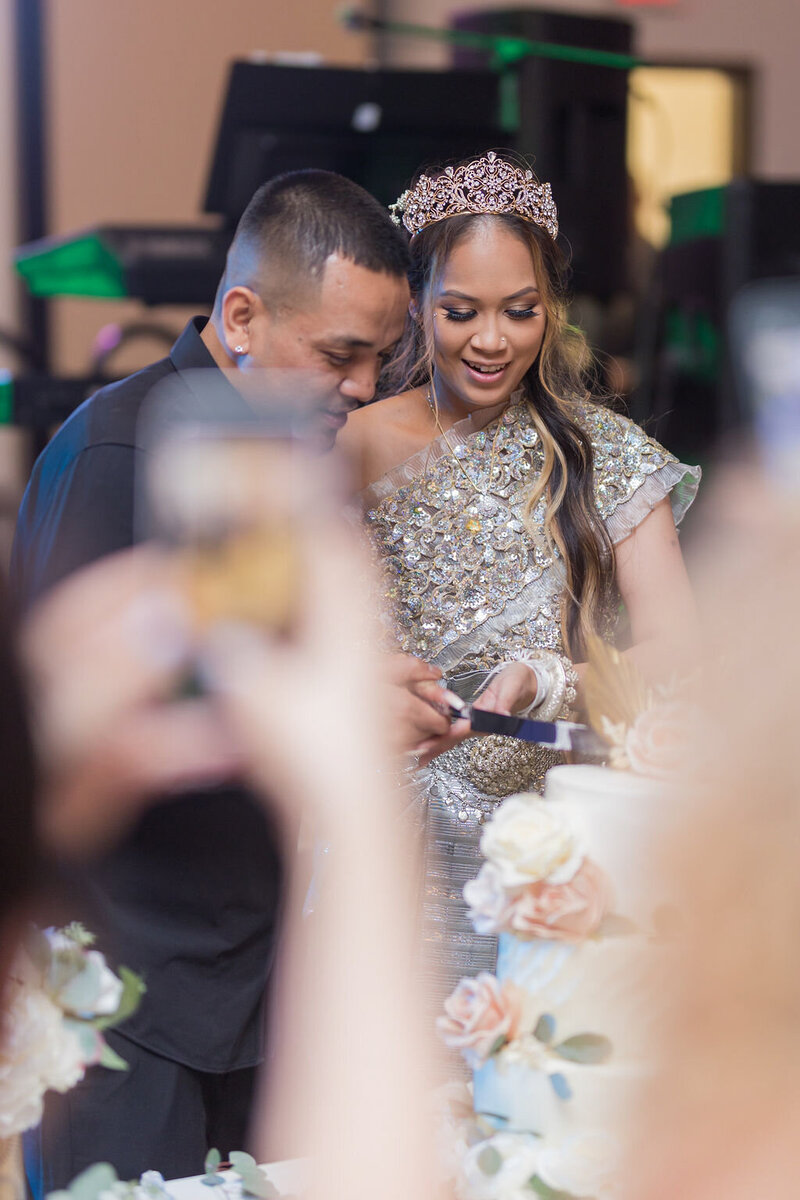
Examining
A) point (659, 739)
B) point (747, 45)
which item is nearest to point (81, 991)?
point (659, 739)

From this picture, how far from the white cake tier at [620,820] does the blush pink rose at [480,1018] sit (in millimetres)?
120

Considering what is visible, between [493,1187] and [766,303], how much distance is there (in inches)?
130

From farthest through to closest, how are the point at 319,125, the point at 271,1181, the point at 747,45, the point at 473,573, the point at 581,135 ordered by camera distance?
the point at 747,45 < the point at 581,135 < the point at 319,125 < the point at 473,573 < the point at 271,1181

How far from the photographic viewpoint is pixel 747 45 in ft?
20.5

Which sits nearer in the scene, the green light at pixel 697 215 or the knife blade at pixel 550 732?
the knife blade at pixel 550 732

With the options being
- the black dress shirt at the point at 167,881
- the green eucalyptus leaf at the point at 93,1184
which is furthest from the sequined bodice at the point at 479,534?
the green eucalyptus leaf at the point at 93,1184

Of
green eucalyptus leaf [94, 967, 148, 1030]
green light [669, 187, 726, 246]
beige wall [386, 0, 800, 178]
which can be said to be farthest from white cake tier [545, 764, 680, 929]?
beige wall [386, 0, 800, 178]

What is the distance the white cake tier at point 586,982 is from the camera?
3.17 feet

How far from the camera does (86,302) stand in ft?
18.8

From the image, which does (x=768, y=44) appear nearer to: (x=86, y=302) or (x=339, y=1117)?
(x=86, y=302)

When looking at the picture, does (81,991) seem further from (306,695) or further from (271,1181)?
(306,695)

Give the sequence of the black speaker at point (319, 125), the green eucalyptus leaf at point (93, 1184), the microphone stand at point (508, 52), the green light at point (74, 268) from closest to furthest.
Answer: the green eucalyptus leaf at point (93, 1184), the black speaker at point (319, 125), the microphone stand at point (508, 52), the green light at point (74, 268)

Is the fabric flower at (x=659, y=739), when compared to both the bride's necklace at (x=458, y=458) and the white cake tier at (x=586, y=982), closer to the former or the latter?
the white cake tier at (x=586, y=982)

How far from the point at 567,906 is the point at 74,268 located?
10.4 ft
